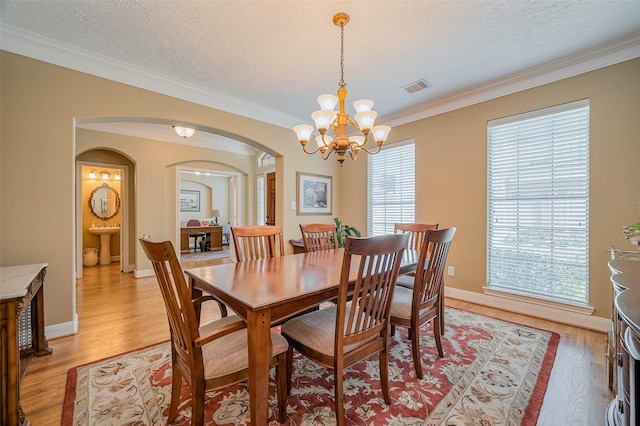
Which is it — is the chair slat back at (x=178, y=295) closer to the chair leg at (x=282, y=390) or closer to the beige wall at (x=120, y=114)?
the chair leg at (x=282, y=390)

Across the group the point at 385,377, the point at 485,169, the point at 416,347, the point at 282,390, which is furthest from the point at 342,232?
the point at 282,390

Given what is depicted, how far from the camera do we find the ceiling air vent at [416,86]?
3.06 meters

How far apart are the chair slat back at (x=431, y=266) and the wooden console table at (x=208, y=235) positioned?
23.6ft

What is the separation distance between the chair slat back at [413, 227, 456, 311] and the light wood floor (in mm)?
855

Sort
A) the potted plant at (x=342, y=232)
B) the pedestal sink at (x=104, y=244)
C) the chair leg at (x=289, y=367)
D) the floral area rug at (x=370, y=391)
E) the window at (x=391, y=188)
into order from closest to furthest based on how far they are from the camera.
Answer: the floral area rug at (x=370, y=391)
the chair leg at (x=289, y=367)
the window at (x=391, y=188)
the potted plant at (x=342, y=232)
the pedestal sink at (x=104, y=244)

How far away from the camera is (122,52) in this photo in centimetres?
248

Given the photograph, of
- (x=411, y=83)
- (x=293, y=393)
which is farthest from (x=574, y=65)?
(x=293, y=393)

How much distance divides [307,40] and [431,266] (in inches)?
84.5

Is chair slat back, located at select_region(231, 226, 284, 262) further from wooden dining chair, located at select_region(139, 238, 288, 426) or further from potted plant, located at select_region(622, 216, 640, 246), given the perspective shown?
potted plant, located at select_region(622, 216, 640, 246)

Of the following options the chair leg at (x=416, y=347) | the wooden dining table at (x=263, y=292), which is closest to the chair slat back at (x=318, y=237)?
the wooden dining table at (x=263, y=292)

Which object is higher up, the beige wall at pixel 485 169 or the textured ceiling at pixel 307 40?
the textured ceiling at pixel 307 40

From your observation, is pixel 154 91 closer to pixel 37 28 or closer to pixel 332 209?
pixel 37 28

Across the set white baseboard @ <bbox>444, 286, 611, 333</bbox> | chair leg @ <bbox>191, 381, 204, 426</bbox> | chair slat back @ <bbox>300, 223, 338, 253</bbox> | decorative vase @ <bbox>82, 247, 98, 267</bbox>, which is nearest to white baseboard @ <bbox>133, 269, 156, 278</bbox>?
decorative vase @ <bbox>82, 247, 98, 267</bbox>

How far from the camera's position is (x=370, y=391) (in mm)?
1688
